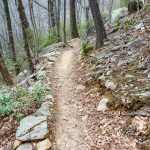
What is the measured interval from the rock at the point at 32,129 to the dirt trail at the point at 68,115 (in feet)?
1.05

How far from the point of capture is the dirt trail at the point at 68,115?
5.88m

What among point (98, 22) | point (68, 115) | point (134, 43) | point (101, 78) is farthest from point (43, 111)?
A: point (98, 22)

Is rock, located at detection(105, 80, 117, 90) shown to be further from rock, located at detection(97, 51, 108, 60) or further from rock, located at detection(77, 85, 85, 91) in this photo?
rock, located at detection(97, 51, 108, 60)

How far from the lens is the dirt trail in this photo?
588 centimetres

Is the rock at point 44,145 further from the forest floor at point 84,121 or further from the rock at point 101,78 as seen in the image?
the rock at point 101,78

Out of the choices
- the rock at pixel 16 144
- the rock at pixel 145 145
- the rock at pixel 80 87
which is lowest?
the rock at pixel 16 144

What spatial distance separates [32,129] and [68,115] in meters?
1.14

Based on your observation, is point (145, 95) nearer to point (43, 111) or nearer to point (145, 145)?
point (145, 145)

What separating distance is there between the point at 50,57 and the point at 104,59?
388 cm

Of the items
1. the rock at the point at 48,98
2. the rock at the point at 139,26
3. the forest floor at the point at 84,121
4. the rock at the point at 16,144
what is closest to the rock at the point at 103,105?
the forest floor at the point at 84,121

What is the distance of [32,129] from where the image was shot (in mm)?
6180

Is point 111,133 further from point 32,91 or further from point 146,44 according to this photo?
point 146,44

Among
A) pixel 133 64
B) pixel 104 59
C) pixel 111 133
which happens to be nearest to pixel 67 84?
pixel 104 59

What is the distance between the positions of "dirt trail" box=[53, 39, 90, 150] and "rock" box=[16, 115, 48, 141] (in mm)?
321
